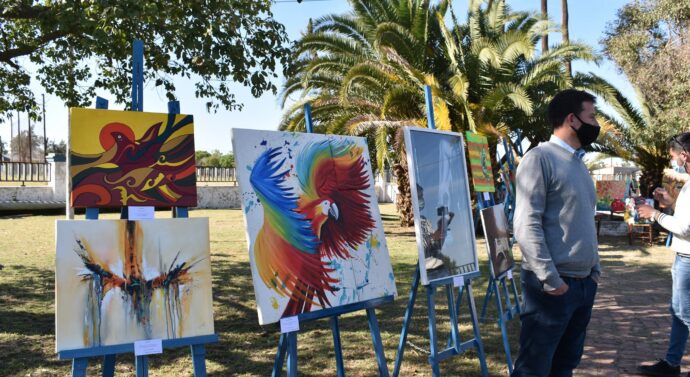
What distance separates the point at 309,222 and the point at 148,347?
1.22 meters

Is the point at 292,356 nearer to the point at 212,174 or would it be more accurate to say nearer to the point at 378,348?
the point at 378,348

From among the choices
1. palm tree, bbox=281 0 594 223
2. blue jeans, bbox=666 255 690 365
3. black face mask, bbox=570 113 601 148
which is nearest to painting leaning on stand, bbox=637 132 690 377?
blue jeans, bbox=666 255 690 365

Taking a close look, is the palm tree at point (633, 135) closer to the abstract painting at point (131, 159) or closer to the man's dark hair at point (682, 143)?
the man's dark hair at point (682, 143)

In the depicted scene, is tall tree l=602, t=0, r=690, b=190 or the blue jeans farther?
tall tree l=602, t=0, r=690, b=190

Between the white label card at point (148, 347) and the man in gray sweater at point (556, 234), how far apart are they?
6.57ft

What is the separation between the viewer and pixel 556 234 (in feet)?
10.1

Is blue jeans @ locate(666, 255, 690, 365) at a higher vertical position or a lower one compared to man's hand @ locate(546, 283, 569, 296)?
lower

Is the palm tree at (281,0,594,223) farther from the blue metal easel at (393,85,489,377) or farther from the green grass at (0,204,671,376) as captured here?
the blue metal easel at (393,85,489,377)

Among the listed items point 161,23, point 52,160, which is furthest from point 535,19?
point 52,160

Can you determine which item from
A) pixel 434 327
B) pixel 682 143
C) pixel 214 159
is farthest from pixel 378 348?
pixel 214 159

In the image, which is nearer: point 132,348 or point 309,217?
point 132,348

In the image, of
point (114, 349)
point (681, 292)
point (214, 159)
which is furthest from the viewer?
point (214, 159)

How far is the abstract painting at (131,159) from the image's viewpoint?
323cm

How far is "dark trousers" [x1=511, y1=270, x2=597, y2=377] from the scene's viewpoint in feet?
10.2
